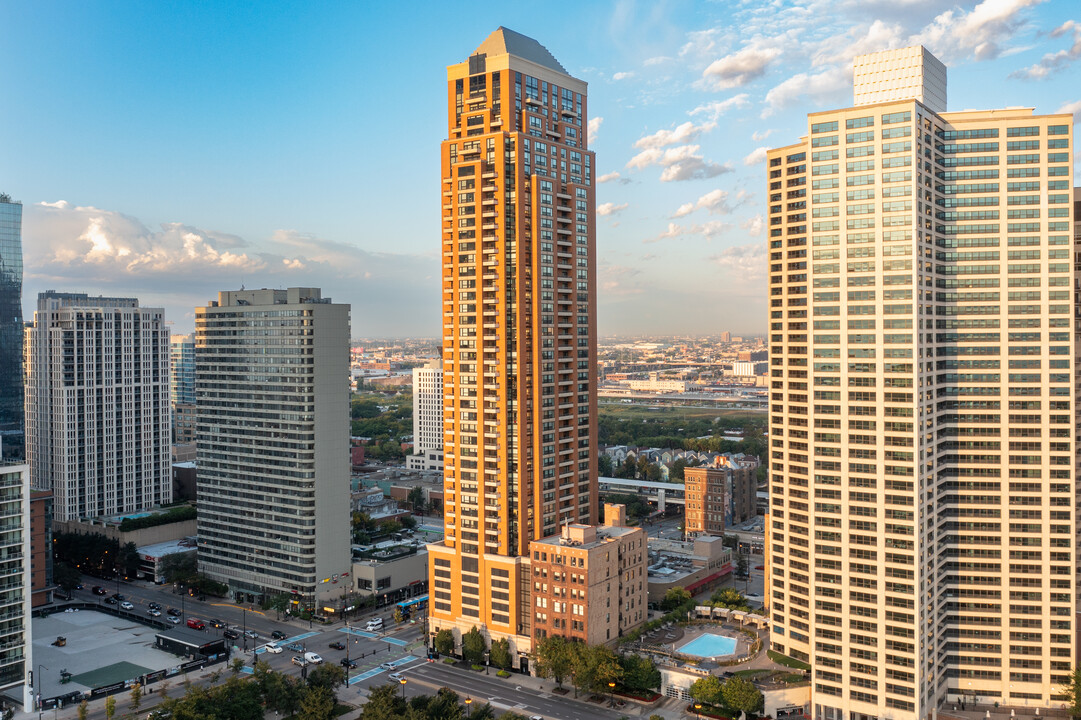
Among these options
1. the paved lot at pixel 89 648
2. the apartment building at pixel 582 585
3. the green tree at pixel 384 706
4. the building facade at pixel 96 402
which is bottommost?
the paved lot at pixel 89 648

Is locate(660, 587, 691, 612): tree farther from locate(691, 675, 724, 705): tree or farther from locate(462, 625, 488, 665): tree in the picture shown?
locate(691, 675, 724, 705): tree

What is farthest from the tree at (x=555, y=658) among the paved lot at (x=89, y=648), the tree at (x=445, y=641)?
the paved lot at (x=89, y=648)

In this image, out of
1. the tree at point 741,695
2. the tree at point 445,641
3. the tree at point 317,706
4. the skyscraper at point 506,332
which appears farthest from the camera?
the tree at point 445,641

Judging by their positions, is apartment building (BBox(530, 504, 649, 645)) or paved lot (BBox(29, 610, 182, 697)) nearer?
apartment building (BBox(530, 504, 649, 645))

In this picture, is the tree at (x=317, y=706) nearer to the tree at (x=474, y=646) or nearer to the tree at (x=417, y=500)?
the tree at (x=474, y=646)

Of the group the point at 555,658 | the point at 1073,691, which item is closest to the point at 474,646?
the point at 555,658

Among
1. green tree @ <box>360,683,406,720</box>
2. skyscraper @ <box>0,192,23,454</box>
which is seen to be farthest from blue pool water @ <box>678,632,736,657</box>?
skyscraper @ <box>0,192,23,454</box>
